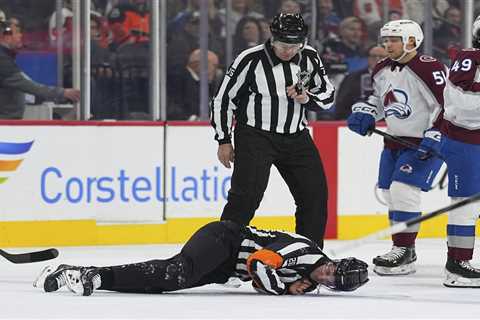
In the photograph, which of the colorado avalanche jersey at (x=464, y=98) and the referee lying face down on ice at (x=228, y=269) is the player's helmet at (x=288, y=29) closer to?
the colorado avalanche jersey at (x=464, y=98)

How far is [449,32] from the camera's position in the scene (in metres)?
9.49

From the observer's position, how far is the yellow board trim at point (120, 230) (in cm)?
823

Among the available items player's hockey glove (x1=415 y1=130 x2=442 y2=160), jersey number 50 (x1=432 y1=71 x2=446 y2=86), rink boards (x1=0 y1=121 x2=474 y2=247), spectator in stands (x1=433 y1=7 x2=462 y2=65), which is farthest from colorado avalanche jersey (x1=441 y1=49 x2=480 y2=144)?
spectator in stands (x1=433 y1=7 x2=462 y2=65)

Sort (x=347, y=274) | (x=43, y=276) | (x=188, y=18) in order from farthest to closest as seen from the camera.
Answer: (x=188, y=18)
(x=43, y=276)
(x=347, y=274)

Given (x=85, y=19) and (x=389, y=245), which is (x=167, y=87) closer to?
(x=85, y=19)

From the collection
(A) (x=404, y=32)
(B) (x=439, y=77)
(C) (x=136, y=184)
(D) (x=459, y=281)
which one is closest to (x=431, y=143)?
(B) (x=439, y=77)

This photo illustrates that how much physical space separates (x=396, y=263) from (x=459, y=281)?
0.77 metres

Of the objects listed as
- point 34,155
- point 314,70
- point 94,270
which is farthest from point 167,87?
point 94,270

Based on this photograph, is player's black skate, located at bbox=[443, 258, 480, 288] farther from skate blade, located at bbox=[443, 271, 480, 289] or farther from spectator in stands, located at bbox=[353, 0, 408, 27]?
spectator in stands, located at bbox=[353, 0, 408, 27]

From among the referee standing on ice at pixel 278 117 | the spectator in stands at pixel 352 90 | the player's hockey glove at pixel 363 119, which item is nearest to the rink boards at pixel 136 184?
the spectator in stands at pixel 352 90

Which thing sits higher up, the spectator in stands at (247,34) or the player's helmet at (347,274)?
the spectator in stands at (247,34)

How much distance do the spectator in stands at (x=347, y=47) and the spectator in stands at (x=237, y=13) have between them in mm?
590

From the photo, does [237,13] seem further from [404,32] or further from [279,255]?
[279,255]

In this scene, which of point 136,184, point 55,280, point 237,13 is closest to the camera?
point 55,280
